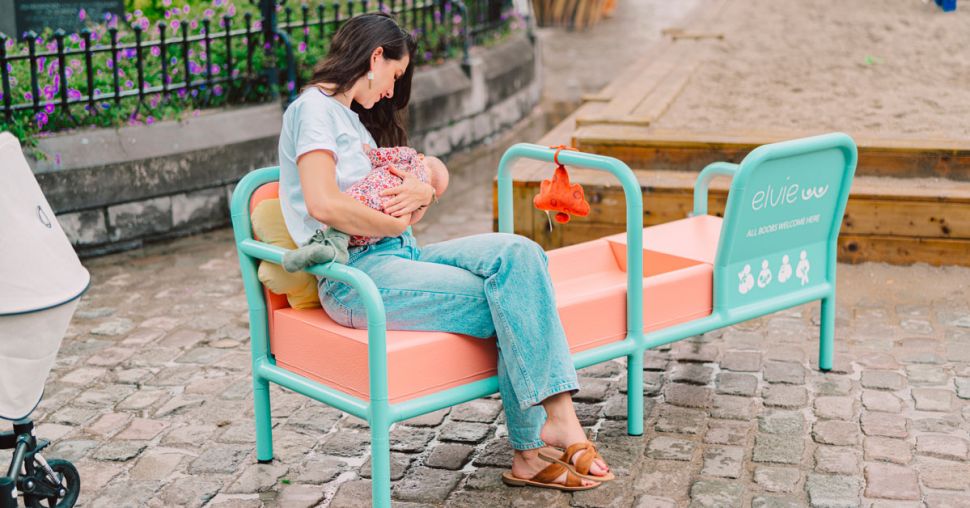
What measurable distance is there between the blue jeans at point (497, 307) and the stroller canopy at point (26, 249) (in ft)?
2.55

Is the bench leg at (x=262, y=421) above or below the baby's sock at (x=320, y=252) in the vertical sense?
below

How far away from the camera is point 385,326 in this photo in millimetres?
3246

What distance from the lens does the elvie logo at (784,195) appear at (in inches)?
167

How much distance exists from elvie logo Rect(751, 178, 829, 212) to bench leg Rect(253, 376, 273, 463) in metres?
1.85

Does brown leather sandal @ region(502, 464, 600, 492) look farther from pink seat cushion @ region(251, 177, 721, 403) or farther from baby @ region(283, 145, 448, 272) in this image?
baby @ region(283, 145, 448, 272)

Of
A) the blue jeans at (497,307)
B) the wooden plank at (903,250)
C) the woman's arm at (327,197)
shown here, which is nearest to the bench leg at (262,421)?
the blue jeans at (497,307)

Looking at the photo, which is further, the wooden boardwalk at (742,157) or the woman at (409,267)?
the wooden boardwalk at (742,157)

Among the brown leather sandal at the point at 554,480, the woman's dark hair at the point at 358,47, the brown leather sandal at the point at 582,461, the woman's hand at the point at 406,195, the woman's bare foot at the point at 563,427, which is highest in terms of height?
the woman's dark hair at the point at 358,47

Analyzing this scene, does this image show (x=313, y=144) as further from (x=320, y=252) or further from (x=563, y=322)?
(x=563, y=322)

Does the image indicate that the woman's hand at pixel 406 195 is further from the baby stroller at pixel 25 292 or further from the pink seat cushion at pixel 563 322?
the baby stroller at pixel 25 292

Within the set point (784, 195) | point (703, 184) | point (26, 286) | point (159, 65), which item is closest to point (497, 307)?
point (26, 286)

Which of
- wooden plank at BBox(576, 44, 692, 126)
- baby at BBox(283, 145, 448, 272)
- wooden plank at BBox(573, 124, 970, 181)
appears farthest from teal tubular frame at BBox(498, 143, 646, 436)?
wooden plank at BBox(576, 44, 692, 126)

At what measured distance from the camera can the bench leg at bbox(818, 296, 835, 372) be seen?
4707mm

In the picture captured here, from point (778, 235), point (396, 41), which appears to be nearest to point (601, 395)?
point (778, 235)
